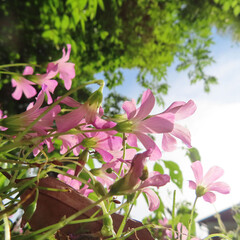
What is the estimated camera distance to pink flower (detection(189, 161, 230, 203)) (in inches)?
12.1

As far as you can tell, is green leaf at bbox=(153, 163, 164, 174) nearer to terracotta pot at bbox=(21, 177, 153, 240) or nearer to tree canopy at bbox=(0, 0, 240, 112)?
terracotta pot at bbox=(21, 177, 153, 240)

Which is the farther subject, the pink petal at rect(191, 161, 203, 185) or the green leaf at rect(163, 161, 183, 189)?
the green leaf at rect(163, 161, 183, 189)

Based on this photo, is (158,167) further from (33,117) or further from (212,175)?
(33,117)

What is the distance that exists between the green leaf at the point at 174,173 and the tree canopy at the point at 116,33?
5.49ft

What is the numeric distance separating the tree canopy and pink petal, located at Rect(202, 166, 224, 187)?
74.6 inches

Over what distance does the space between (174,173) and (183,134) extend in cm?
35

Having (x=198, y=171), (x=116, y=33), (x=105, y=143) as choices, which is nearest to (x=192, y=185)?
(x=198, y=171)

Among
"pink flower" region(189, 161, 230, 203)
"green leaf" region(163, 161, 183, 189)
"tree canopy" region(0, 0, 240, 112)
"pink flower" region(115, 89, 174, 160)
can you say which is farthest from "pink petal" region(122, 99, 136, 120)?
"tree canopy" region(0, 0, 240, 112)

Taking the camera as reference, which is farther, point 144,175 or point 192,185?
point 192,185

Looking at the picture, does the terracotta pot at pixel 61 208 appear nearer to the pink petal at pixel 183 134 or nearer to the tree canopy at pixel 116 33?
the pink petal at pixel 183 134

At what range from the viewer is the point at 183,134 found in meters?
0.26

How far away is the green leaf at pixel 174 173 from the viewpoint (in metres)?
0.57

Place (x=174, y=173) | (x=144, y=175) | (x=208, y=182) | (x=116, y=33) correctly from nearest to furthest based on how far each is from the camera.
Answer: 1. (x=144, y=175)
2. (x=208, y=182)
3. (x=174, y=173)
4. (x=116, y=33)

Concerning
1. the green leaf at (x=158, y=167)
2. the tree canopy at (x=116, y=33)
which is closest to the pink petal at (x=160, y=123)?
the green leaf at (x=158, y=167)
